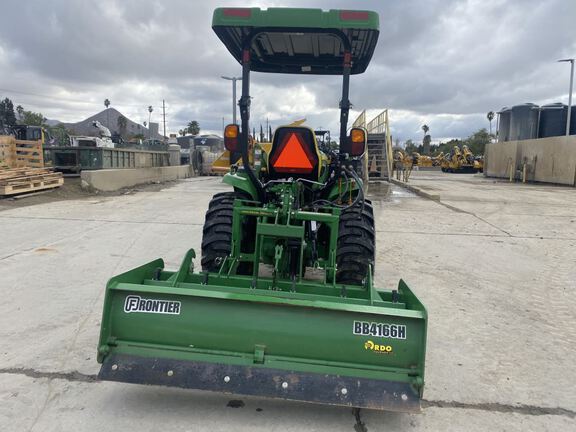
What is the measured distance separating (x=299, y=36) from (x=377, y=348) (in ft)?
10.1

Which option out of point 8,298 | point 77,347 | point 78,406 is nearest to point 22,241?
point 8,298

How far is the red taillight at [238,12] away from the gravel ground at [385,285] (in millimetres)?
2965

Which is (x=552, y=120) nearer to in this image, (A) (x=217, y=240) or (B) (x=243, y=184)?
(B) (x=243, y=184)

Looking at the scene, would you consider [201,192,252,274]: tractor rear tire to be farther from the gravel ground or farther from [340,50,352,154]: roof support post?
[340,50,352,154]: roof support post

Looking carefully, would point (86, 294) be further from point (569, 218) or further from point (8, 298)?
point (569, 218)

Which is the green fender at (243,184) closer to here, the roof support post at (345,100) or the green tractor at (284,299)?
the green tractor at (284,299)

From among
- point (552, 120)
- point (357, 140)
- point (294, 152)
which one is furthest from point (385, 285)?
point (552, 120)

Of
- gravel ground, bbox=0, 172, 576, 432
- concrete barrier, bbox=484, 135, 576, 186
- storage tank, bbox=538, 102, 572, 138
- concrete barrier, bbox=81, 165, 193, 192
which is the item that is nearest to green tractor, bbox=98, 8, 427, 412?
gravel ground, bbox=0, 172, 576, 432

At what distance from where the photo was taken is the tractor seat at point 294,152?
441 centimetres

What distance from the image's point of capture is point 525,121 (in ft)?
109

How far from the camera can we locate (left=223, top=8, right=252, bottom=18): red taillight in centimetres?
396

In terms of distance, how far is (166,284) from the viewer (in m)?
3.66

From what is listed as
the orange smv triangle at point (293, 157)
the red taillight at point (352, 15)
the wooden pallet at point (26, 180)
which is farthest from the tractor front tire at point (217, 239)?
the wooden pallet at point (26, 180)

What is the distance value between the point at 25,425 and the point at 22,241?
595 centimetres
